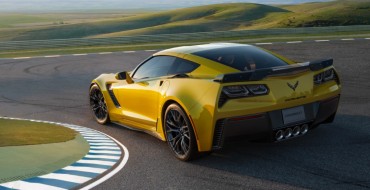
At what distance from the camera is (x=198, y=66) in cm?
733

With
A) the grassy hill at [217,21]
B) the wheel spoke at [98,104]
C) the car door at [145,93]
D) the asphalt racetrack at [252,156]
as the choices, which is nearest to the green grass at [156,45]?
the asphalt racetrack at [252,156]

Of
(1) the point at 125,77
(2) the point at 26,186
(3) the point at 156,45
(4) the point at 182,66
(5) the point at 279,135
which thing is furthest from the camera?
(3) the point at 156,45

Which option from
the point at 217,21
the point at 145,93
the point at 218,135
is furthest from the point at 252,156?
the point at 217,21

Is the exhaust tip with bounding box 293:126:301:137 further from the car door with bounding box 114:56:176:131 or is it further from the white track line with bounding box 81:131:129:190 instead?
the white track line with bounding box 81:131:129:190

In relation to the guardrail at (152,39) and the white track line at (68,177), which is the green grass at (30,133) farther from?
the guardrail at (152,39)

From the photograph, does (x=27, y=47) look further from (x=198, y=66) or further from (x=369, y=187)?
(x=369, y=187)

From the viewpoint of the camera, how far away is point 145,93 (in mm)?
8117

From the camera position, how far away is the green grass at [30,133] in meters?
8.11

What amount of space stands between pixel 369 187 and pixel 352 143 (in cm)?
188

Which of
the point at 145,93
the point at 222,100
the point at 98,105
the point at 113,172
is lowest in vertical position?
the point at 98,105

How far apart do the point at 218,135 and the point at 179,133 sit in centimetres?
75

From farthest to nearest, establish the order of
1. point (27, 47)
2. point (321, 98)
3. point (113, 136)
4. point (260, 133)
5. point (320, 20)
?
point (320, 20) → point (27, 47) → point (113, 136) → point (321, 98) → point (260, 133)

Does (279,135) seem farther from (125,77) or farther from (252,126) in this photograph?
(125,77)

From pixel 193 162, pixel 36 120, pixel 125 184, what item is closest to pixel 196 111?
pixel 193 162
